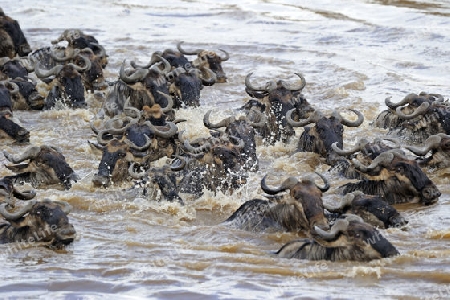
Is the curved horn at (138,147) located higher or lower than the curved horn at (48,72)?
higher

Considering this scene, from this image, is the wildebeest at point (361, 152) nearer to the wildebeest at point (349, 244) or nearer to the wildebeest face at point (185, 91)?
the wildebeest at point (349, 244)

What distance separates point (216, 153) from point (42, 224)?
118 inches

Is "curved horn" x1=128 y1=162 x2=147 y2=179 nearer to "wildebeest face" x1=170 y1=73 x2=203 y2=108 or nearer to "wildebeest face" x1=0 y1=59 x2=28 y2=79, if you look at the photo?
"wildebeest face" x1=170 y1=73 x2=203 y2=108

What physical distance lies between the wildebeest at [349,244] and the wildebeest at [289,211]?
0.44m

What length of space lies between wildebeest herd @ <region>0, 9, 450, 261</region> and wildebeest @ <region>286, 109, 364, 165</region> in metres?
0.02

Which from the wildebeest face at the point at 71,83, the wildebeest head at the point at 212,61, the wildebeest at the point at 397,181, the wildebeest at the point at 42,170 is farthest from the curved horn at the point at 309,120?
the wildebeest head at the point at 212,61

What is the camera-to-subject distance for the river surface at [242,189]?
9.87 metres

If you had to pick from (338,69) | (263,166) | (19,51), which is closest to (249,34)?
(338,69)

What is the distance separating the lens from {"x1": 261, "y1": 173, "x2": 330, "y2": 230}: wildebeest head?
10.8m

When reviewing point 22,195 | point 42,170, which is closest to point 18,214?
point 22,195

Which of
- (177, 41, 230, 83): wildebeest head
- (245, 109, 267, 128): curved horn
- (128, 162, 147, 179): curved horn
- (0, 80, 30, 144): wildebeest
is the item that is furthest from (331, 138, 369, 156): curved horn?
(177, 41, 230, 83): wildebeest head

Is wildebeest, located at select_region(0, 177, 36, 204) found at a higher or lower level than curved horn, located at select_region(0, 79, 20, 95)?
higher

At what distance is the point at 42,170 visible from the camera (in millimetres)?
13328

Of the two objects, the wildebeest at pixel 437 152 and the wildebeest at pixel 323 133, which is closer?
the wildebeest at pixel 437 152
